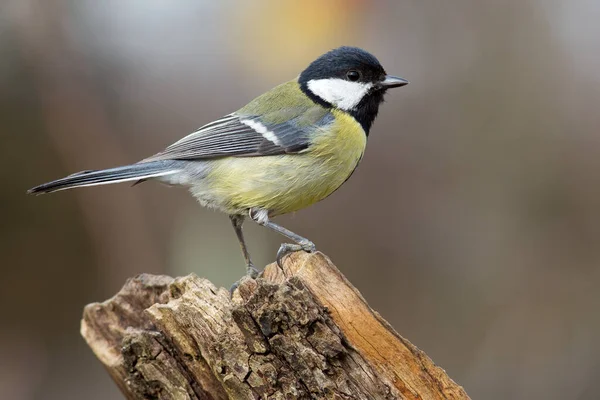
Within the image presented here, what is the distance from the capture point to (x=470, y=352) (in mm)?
5434

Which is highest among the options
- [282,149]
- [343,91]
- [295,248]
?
[343,91]

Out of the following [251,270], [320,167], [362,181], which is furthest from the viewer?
[362,181]

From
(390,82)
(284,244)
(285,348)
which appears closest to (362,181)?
(390,82)

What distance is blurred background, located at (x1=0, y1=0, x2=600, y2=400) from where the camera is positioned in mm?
5656

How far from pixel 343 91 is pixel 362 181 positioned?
103 inches

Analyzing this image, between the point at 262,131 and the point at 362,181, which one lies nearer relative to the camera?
the point at 262,131

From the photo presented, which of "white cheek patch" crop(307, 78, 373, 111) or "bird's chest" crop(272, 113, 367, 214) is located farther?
"white cheek patch" crop(307, 78, 373, 111)

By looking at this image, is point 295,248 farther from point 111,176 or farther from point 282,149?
point 111,176

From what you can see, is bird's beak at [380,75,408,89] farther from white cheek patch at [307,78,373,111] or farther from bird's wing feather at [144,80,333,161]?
bird's wing feather at [144,80,333,161]

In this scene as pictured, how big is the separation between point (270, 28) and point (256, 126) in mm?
2556

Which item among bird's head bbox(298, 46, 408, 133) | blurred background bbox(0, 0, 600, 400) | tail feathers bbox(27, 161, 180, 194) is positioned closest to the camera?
tail feathers bbox(27, 161, 180, 194)

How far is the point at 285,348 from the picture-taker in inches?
90.5

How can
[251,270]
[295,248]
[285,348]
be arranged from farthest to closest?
[251,270], [295,248], [285,348]

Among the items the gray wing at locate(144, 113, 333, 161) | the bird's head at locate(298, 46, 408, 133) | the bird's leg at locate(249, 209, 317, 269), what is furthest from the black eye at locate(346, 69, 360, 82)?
the bird's leg at locate(249, 209, 317, 269)
